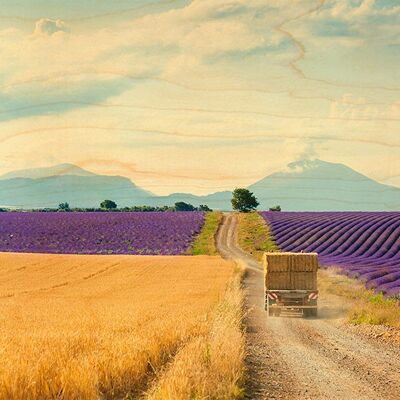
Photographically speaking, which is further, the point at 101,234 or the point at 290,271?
the point at 101,234

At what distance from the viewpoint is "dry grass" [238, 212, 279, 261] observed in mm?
73812

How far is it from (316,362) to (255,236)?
6788cm

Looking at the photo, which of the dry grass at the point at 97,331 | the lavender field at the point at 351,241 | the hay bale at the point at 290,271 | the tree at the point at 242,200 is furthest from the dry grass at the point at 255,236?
the hay bale at the point at 290,271

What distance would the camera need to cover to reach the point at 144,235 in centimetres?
9038

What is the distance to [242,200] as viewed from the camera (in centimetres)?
12606

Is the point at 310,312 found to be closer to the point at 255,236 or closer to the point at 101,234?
the point at 255,236

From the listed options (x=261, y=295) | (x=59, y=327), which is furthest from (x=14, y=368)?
(x=261, y=295)

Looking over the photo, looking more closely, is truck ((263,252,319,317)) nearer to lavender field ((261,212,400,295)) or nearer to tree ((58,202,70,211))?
lavender field ((261,212,400,295))

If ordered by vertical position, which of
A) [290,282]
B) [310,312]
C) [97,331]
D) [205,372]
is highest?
[290,282]

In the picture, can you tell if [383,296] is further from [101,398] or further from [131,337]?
[101,398]

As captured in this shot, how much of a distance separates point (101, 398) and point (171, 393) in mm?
1227

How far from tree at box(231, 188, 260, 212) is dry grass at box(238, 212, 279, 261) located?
1719 cm

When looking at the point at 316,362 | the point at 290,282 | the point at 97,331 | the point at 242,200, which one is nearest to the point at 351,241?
the point at 290,282

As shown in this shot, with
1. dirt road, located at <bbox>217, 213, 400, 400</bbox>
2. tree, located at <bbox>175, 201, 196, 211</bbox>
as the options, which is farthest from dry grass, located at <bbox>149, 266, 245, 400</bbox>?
tree, located at <bbox>175, 201, 196, 211</bbox>
